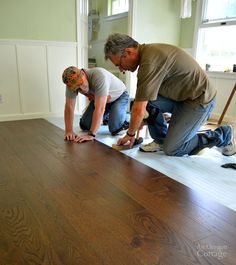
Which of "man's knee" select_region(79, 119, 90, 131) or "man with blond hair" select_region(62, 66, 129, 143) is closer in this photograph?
"man with blond hair" select_region(62, 66, 129, 143)

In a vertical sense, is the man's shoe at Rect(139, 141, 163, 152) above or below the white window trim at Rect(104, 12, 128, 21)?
below

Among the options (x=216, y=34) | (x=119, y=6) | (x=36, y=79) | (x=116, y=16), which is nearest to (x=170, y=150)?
Result: (x=36, y=79)

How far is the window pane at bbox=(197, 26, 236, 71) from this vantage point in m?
3.79

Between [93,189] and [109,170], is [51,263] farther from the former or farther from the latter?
[109,170]

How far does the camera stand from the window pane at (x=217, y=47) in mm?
3793

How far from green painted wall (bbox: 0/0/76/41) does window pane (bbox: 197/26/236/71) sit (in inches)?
81.7

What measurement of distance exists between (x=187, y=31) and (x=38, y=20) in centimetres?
A: 241

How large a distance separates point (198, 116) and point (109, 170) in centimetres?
97

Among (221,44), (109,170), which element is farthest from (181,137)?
(221,44)

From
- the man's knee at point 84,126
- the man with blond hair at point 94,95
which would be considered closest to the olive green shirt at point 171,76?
the man with blond hair at point 94,95

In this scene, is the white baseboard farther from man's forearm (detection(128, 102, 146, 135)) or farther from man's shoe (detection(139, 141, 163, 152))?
man's forearm (detection(128, 102, 146, 135))

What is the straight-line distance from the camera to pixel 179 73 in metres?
1.82

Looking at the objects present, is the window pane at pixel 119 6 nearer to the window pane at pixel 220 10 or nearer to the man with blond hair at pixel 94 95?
the window pane at pixel 220 10

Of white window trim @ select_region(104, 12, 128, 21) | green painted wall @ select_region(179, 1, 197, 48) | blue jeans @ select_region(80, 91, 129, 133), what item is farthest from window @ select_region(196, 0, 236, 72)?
blue jeans @ select_region(80, 91, 129, 133)
